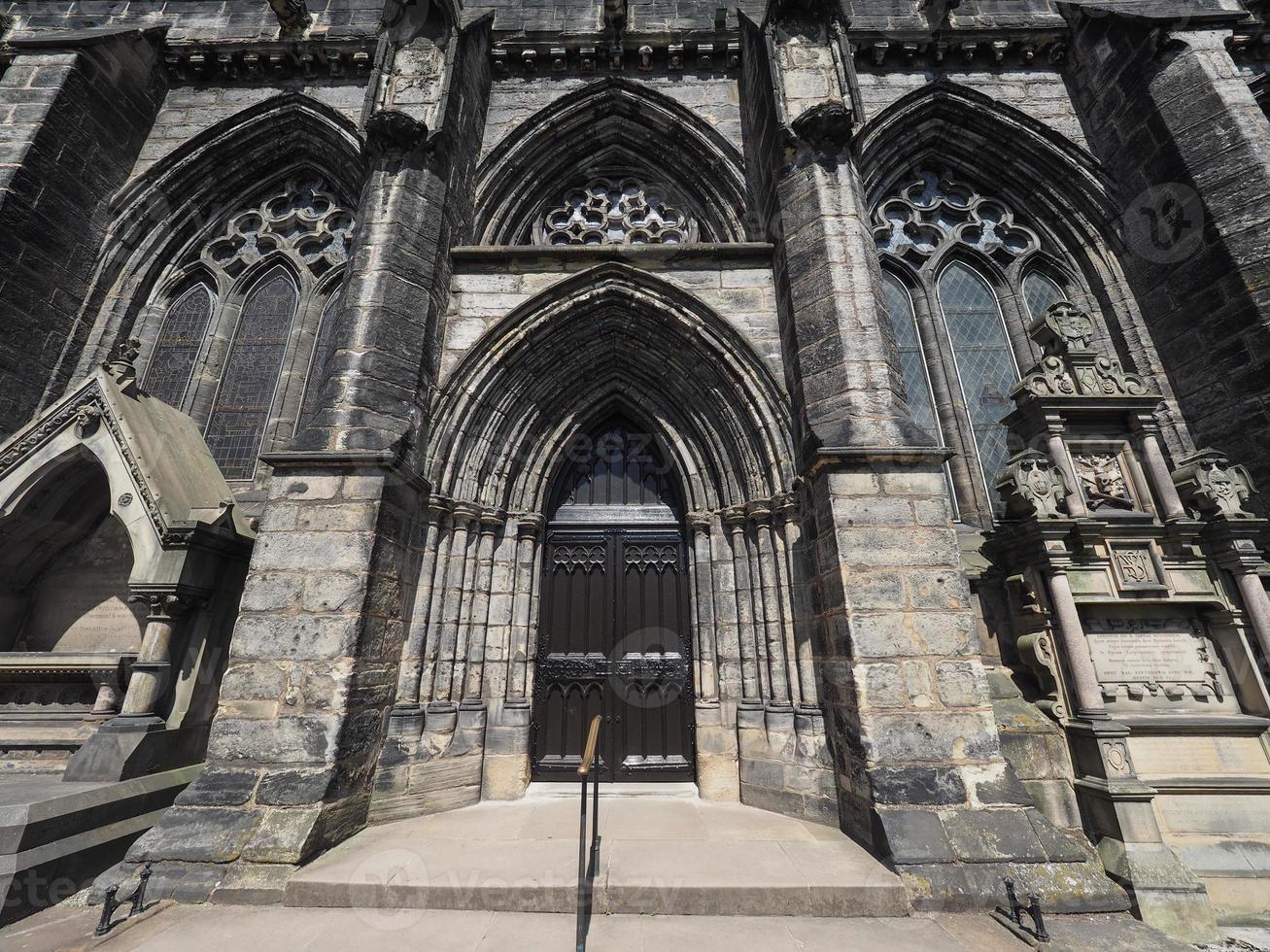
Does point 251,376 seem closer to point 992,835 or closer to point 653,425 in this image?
point 653,425

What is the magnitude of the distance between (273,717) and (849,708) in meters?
3.84

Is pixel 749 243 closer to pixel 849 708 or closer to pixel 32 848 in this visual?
pixel 849 708

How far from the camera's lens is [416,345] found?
176 inches

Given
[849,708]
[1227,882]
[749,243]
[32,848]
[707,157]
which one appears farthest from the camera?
[707,157]

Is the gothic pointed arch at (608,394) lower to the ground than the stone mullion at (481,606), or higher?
higher

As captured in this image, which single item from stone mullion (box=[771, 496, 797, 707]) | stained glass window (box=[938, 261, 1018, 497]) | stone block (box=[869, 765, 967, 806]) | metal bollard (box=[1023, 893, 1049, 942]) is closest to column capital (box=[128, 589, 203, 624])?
stone mullion (box=[771, 496, 797, 707])

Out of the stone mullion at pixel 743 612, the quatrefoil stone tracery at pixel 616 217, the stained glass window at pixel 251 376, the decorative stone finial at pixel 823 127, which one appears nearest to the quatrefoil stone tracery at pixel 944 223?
the decorative stone finial at pixel 823 127

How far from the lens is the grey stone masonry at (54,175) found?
5.27 m

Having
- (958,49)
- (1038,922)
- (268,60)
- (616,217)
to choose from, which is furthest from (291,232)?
(1038,922)

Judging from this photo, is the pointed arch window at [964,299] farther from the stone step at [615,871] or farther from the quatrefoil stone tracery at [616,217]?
the stone step at [615,871]

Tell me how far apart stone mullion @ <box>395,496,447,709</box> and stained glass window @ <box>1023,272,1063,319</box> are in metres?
7.01

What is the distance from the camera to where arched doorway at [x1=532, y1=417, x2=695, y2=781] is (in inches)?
196

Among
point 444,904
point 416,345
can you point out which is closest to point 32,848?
point 444,904

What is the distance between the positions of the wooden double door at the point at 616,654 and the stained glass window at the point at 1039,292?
507 cm
